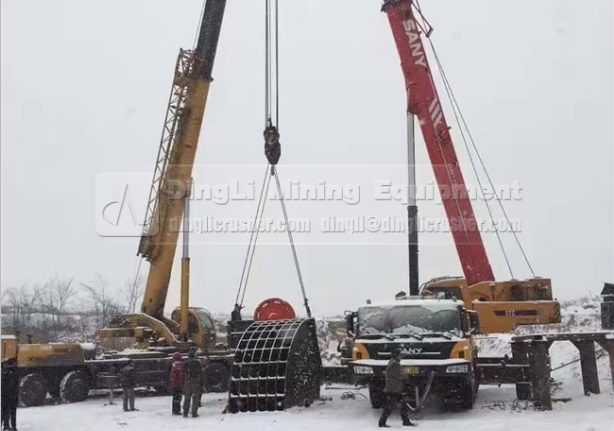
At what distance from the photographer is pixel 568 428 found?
10875mm

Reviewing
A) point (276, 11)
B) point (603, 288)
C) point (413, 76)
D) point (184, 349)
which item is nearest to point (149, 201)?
point (184, 349)

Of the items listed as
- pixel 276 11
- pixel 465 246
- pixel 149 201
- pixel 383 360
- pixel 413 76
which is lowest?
Result: pixel 383 360

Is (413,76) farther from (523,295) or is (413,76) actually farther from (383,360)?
(383,360)

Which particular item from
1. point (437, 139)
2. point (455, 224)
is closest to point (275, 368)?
point (455, 224)

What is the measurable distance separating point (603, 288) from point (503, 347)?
2.99 m

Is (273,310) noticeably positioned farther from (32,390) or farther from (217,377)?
(32,390)

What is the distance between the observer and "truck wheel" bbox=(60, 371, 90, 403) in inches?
700

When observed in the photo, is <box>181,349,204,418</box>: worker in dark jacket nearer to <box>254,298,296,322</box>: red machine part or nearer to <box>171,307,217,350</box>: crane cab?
<box>254,298,296,322</box>: red machine part

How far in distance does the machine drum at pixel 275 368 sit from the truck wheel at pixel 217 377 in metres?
4.47

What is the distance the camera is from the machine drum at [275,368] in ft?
44.2

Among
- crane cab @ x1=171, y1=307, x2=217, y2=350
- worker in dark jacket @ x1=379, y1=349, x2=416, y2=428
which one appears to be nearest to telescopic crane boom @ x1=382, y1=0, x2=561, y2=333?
crane cab @ x1=171, y1=307, x2=217, y2=350

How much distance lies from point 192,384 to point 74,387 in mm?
5852

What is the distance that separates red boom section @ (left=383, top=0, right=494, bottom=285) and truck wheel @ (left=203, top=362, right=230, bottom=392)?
7316 millimetres

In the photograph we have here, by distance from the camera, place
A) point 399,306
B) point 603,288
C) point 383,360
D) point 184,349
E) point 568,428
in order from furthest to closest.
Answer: point 184,349 → point 603,288 → point 399,306 → point 383,360 → point 568,428
